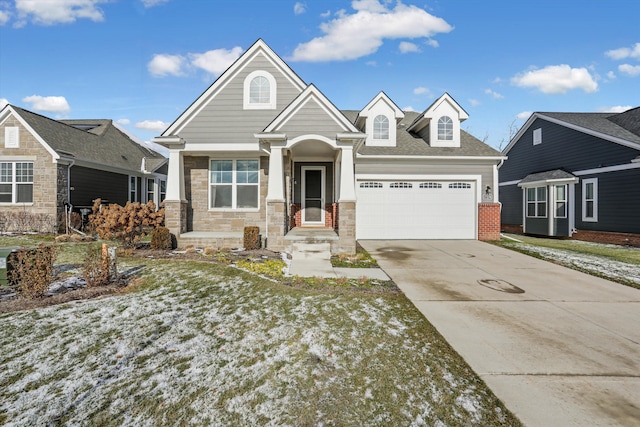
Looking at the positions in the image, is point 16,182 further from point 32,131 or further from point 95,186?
point 95,186

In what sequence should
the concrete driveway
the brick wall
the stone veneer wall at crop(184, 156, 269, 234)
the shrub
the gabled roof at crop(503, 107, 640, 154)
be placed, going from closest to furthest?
1. the concrete driveway
2. the shrub
3. the stone veneer wall at crop(184, 156, 269, 234)
4. the gabled roof at crop(503, 107, 640, 154)
5. the brick wall

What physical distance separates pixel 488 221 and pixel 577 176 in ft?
20.1

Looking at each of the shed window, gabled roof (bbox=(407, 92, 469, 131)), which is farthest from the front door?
gabled roof (bbox=(407, 92, 469, 131))

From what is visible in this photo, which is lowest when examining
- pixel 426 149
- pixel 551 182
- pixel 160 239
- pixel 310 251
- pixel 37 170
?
pixel 310 251

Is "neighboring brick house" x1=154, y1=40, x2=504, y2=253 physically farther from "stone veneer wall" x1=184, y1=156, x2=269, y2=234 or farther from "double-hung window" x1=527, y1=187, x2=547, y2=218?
"double-hung window" x1=527, y1=187, x2=547, y2=218

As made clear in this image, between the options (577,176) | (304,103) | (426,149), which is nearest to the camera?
(304,103)

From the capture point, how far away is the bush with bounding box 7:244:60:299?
5668mm

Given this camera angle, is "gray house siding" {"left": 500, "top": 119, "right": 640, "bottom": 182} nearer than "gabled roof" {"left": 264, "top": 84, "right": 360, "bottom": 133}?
No

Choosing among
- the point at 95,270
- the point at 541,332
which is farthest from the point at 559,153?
the point at 95,270

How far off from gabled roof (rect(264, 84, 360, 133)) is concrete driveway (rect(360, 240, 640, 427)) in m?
4.81

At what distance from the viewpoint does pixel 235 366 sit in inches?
140

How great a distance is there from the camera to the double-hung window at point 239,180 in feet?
40.6

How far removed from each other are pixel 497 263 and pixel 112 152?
21338 mm

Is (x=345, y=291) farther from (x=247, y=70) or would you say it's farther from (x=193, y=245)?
(x=247, y=70)
